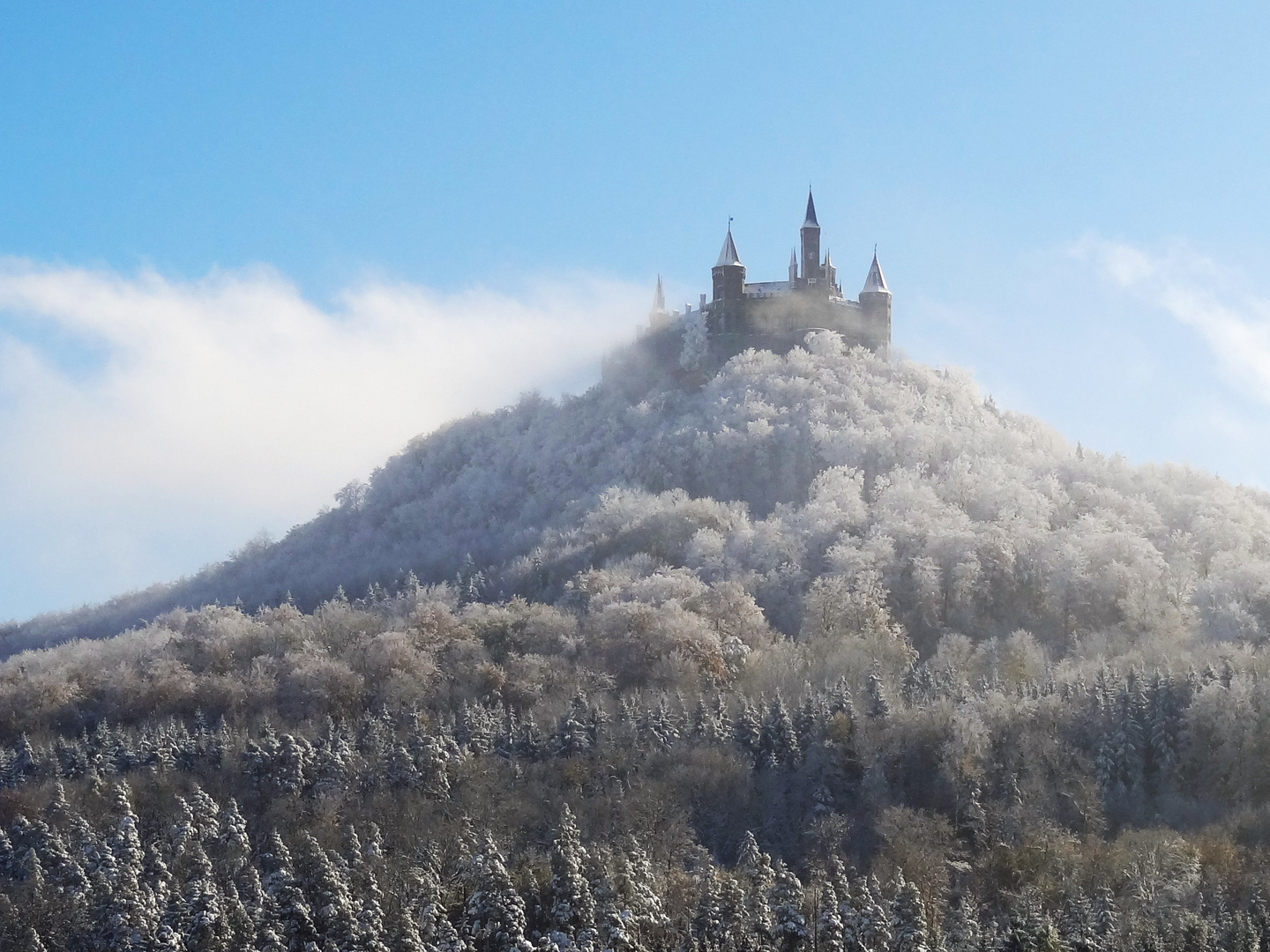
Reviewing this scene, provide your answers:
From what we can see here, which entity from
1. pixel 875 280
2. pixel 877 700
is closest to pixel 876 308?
pixel 875 280

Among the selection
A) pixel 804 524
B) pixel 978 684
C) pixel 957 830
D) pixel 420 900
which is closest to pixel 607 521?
pixel 804 524

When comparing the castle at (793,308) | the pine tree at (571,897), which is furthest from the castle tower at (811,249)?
the pine tree at (571,897)

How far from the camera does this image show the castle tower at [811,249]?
127 metres

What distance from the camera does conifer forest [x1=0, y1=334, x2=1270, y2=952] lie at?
176ft

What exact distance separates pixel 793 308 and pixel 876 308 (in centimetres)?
720

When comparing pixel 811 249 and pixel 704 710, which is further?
pixel 811 249

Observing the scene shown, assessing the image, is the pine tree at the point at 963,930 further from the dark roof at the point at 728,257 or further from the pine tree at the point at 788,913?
the dark roof at the point at 728,257

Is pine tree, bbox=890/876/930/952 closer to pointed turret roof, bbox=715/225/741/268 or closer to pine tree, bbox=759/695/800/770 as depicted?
pine tree, bbox=759/695/800/770

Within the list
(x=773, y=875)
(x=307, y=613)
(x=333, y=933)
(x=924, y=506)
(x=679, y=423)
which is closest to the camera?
(x=333, y=933)

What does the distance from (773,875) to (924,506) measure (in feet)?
168

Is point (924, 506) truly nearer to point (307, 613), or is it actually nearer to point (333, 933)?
point (307, 613)

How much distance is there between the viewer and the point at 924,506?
103125 millimetres

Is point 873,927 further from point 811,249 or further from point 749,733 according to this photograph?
point 811,249

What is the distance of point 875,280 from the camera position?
129 m
